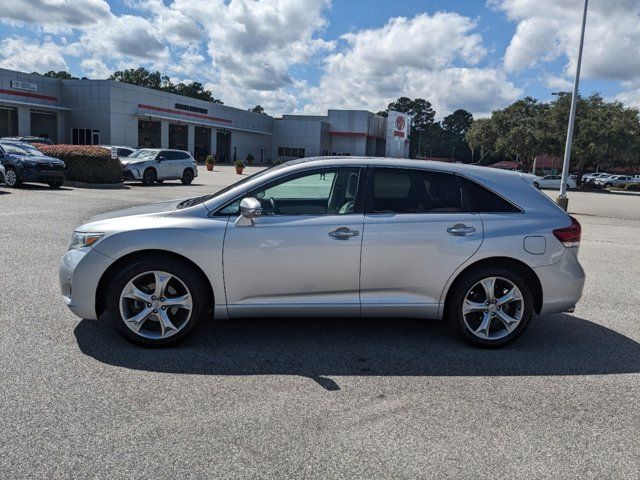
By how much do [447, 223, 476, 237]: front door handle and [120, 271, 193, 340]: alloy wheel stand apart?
2.26 m

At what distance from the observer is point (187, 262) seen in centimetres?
429

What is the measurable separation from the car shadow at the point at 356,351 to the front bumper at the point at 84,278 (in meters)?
0.35

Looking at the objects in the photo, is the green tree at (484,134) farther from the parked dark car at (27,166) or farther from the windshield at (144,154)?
the parked dark car at (27,166)

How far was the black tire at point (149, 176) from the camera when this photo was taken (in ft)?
77.6

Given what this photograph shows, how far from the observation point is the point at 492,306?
177 inches

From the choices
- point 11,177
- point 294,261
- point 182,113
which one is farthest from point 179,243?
point 182,113

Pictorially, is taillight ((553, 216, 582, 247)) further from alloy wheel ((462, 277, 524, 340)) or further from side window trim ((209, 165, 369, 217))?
side window trim ((209, 165, 369, 217))

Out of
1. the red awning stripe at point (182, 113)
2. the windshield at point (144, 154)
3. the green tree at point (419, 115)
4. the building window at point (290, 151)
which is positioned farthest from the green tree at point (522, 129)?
the green tree at point (419, 115)

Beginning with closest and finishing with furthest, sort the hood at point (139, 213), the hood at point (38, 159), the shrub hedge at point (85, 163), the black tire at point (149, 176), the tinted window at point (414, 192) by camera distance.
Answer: the hood at point (139, 213), the tinted window at point (414, 192), the hood at point (38, 159), the shrub hedge at point (85, 163), the black tire at point (149, 176)

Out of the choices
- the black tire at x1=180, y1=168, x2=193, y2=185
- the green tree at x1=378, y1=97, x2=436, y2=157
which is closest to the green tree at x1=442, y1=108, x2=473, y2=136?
the green tree at x1=378, y1=97, x2=436, y2=157

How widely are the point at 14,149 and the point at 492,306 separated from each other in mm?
19223

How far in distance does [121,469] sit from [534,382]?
2960 mm

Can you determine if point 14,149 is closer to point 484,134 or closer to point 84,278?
point 84,278

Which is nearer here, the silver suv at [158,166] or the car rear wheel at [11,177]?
the car rear wheel at [11,177]
